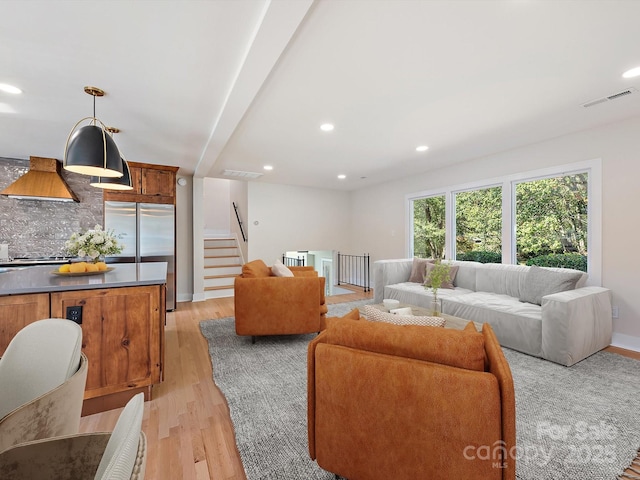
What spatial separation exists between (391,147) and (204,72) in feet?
8.50

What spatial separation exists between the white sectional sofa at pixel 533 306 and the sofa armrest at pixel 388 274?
529mm

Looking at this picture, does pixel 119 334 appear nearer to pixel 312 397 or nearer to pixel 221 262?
pixel 312 397

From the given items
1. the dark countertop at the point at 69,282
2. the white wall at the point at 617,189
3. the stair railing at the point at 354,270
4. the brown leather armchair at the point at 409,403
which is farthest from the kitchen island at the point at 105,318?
the stair railing at the point at 354,270

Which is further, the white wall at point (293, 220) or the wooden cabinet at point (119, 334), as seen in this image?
the white wall at point (293, 220)

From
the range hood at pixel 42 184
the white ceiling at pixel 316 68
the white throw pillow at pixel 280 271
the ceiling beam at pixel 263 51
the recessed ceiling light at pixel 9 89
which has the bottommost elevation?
the white throw pillow at pixel 280 271

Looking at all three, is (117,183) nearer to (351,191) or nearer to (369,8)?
(369,8)

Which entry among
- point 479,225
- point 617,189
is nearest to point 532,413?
point 617,189

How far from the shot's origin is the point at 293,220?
22.5ft

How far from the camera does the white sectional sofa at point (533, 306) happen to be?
2.60 metres

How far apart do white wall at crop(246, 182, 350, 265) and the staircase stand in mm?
573

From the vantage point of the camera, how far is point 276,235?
666cm

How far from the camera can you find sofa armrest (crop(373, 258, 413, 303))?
192 inches

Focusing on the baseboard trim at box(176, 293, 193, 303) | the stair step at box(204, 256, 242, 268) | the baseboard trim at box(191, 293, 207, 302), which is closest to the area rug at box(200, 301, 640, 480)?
the baseboard trim at box(191, 293, 207, 302)

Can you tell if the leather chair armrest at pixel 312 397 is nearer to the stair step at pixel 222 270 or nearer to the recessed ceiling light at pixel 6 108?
the recessed ceiling light at pixel 6 108
